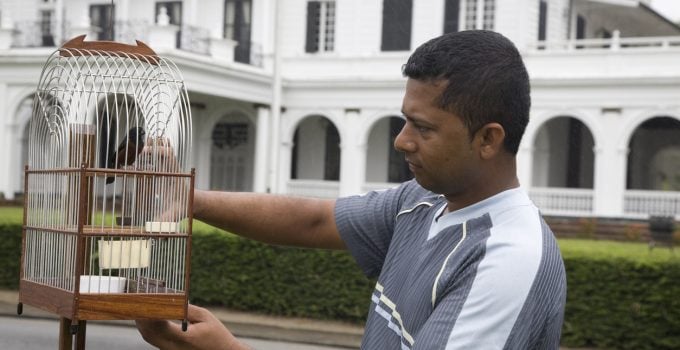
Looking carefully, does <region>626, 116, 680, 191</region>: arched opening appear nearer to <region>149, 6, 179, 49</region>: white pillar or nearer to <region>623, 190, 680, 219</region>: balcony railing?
<region>623, 190, 680, 219</region>: balcony railing

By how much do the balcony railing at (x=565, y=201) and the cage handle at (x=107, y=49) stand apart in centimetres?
2500

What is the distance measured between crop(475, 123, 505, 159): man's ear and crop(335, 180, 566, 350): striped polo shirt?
0.10m

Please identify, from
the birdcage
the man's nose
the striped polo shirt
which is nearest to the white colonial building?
the birdcage

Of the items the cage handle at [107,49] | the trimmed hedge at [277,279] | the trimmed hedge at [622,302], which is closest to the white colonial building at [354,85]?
the trimmed hedge at [277,279]

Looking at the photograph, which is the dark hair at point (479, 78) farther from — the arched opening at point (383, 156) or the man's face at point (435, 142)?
the arched opening at point (383, 156)

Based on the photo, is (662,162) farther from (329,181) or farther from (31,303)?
(31,303)

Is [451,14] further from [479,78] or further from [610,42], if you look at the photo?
[479,78]

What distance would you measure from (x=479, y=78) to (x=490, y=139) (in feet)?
0.43

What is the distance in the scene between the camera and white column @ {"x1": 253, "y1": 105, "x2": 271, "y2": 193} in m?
30.2

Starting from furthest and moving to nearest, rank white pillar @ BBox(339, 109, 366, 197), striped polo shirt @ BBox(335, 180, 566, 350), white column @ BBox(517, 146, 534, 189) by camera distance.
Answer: white pillar @ BBox(339, 109, 366, 197), white column @ BBox(517, 146, 534, 189), striped polo shirt @ BBox(335, 180, 566, 350)

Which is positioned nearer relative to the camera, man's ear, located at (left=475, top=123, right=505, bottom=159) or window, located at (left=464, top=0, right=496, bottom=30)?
man's ear, located at (left=475, top=123, right=505, bottom=159)

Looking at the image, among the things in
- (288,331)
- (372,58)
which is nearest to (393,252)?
(288,331)

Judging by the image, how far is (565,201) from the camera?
27469 mm

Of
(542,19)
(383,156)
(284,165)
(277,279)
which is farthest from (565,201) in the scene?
(277,279)
